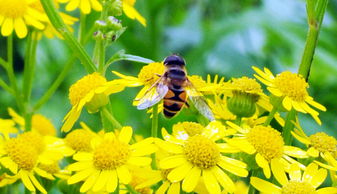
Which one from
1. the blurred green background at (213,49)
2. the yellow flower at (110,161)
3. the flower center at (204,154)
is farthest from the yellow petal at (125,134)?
the blurred green background at (213,49)

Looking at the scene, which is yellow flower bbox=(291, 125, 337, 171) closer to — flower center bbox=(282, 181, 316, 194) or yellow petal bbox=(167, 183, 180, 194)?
flower center bbox=(282, 181, 316, 194)

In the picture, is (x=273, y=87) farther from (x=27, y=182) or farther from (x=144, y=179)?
(x=27, y=182)

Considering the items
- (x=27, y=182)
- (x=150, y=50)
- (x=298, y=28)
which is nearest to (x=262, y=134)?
(x=27, y=182)

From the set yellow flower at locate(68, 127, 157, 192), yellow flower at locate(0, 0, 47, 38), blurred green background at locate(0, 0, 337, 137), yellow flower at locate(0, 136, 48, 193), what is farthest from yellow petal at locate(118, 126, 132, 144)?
blurred green background at locate(0, 0, 337, 137)

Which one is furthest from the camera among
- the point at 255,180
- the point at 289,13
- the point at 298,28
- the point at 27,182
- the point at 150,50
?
the point at 289,13

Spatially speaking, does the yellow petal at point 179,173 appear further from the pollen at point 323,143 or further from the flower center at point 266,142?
the pollen at point 323,143
